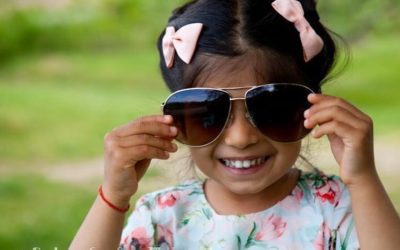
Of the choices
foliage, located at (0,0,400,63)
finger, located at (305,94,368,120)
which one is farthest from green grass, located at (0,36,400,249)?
finger, located at (305,94,368,120)

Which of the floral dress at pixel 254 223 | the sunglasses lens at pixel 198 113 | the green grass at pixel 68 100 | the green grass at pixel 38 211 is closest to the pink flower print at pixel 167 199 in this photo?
the floral dress at pixel 254 223

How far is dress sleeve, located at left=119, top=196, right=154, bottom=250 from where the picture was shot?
6.61 feet

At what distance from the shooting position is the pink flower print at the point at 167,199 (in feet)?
6.77

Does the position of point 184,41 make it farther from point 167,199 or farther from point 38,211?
point 38,211

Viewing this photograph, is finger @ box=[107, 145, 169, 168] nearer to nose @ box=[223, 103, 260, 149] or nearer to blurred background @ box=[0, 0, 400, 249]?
nose @ box=[223, 103, 260, 149]

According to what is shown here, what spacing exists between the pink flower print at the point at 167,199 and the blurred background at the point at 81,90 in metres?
0.52

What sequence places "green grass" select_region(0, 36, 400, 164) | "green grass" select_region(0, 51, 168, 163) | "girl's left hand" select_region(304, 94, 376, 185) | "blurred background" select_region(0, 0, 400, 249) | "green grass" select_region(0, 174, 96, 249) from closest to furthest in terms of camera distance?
1. "girl's left hand" select_region(304, 94, 376, 185)
2. "green grass" select_region(0, 174, 96, 249)
3. "blurred background" select_region(0, 0, 400, 249)
4. "green grass" select_region(0, 51, 168, 163)
5. "green grass" select_region(0, 36, 400, 164)

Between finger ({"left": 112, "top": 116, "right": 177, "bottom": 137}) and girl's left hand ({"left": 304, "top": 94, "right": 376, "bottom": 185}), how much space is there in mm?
327

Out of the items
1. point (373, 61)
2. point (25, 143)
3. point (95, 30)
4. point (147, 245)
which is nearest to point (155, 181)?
point (25, 143)

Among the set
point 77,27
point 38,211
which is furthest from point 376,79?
point 38,211

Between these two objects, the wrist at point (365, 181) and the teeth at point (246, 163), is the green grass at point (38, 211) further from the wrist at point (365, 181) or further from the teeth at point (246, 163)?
the wrist at point (365, 181)

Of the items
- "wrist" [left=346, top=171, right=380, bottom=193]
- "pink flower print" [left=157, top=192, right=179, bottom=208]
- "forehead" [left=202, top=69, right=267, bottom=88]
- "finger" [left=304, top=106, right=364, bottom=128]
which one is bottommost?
"pink flower print" [left=157, top=192, right=179, bottom=208]

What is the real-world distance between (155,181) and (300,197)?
358 centimetres

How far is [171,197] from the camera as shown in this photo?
6.84 feet
